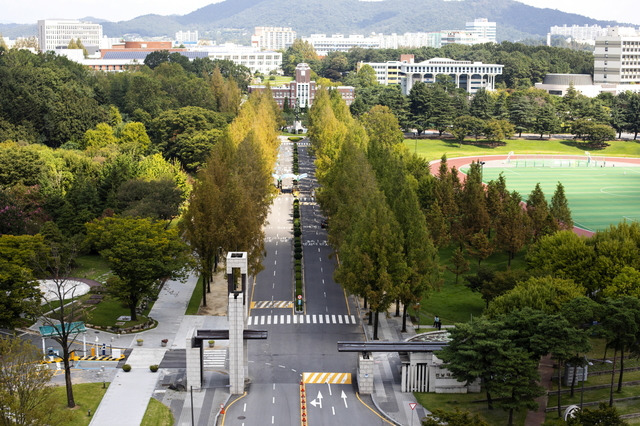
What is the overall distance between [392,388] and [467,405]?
506 cm

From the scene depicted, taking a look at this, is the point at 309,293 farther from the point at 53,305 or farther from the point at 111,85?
the point at 111,85

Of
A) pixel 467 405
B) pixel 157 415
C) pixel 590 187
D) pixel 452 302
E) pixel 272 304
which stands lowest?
pixel 157 415

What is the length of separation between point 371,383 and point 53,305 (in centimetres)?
2799

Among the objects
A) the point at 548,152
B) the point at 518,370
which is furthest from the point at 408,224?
the point at 548,152

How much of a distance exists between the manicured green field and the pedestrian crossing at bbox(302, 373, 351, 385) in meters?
49.1

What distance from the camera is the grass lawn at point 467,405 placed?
46.8 m

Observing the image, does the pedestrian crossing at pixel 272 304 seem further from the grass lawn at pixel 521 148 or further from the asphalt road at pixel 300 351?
the grass lawn at pixel 521 148

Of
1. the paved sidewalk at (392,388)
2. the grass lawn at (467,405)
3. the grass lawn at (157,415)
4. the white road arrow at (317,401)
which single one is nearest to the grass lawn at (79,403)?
the grass lawn at (157,415)

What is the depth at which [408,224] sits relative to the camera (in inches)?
2430

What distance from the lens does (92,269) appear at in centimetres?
7662

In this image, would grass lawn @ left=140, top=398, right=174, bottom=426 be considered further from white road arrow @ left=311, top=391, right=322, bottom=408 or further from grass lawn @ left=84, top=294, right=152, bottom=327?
grass lawn @ left=84, top=294, right=152, bottom=327

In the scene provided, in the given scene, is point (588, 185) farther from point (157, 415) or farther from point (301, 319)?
point (157, 415)

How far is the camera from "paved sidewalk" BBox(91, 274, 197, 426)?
1882 inches

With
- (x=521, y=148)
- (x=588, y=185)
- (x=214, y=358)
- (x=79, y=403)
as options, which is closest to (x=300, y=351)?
(x=214, y=358)
